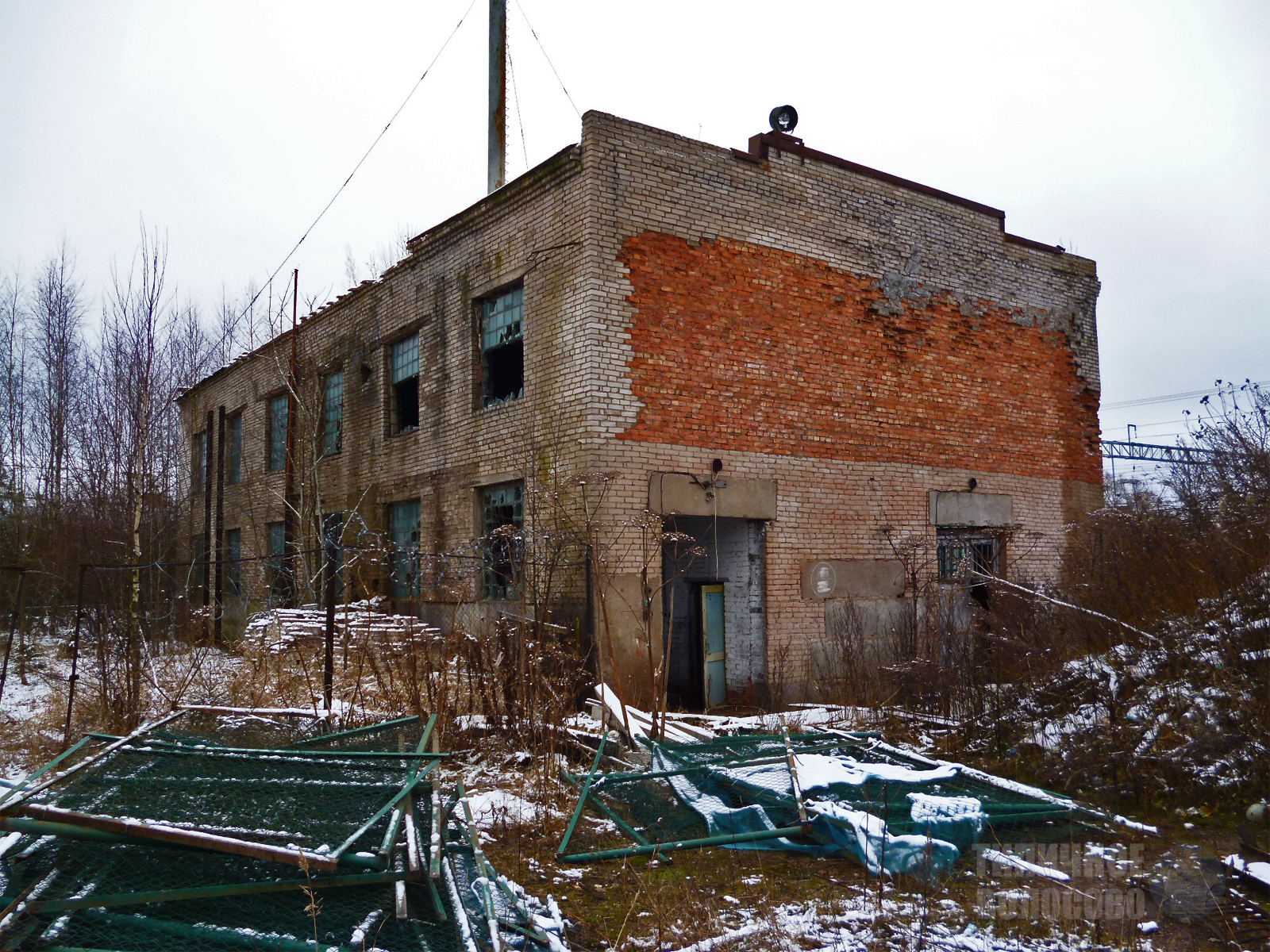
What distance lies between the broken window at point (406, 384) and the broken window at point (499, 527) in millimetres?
2598

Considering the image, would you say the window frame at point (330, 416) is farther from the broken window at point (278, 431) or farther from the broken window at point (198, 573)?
the broken window at point (198, 573)

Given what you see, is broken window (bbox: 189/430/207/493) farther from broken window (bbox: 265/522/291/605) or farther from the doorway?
the doorway

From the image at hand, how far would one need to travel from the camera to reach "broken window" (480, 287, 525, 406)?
11.7 meters

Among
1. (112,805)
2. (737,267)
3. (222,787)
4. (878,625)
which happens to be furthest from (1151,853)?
(737,267)

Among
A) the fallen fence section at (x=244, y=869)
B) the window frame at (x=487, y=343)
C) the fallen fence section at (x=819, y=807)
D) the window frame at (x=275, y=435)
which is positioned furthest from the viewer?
the window frame at (x=275, y=435)

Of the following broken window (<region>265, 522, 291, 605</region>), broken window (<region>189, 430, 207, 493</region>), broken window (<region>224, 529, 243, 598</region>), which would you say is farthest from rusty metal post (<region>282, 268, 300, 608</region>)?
broken window (<region>189, 430, 207, 493</region>)

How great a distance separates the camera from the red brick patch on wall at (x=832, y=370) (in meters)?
10.7

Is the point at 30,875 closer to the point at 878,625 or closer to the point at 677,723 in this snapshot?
the point at 677,723

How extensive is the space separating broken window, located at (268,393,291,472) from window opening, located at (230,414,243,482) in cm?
179

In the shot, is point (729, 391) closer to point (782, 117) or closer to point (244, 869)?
point (782, 117)

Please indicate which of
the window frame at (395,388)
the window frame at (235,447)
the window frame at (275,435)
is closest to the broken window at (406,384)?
the window frame at (395,388)

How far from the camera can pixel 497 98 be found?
1608 cm

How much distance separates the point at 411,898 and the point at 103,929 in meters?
1.23

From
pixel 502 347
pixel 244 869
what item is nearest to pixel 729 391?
pixel 502 347
